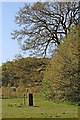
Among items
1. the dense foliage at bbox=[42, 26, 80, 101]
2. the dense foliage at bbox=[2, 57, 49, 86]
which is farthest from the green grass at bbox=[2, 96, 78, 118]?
the dense foliage at bbox=[2, 57, 49, 86]

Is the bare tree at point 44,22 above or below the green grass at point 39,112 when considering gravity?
above

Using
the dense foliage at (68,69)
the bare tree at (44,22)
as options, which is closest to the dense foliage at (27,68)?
the bare tree at (44,22)

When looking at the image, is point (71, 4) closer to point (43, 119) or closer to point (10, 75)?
point (10, 75)

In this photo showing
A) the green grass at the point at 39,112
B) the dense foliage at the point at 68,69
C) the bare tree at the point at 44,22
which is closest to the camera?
the green grass at the point at 39,112

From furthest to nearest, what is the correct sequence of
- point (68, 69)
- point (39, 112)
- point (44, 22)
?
point (44, 22)
point (68, 69)
point (39, 112)

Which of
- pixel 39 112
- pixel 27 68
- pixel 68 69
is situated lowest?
pixel 39 112

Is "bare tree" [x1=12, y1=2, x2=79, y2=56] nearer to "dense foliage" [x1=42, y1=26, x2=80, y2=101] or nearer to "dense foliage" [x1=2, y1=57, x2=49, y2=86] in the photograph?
"dense foliage" [x1=2, y1=57, x2=49, y2=86]

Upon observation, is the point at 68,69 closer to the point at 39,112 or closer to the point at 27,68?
the point at 39,112

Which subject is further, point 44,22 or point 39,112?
point 44,22

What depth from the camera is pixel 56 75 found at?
1872 centimetres

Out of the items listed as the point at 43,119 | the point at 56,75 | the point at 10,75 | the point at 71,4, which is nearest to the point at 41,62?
the point at 10,75

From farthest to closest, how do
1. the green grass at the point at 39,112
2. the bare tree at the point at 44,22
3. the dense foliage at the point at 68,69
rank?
the bare tree at the point at 44,22, the dense foliage at the point at 68,69, the green grass at the point at 39,112

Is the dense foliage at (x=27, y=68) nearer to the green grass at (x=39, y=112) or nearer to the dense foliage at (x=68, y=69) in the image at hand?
the green grass at (x=39, y=112)

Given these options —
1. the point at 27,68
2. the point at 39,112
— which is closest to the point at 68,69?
the point at 39,112
